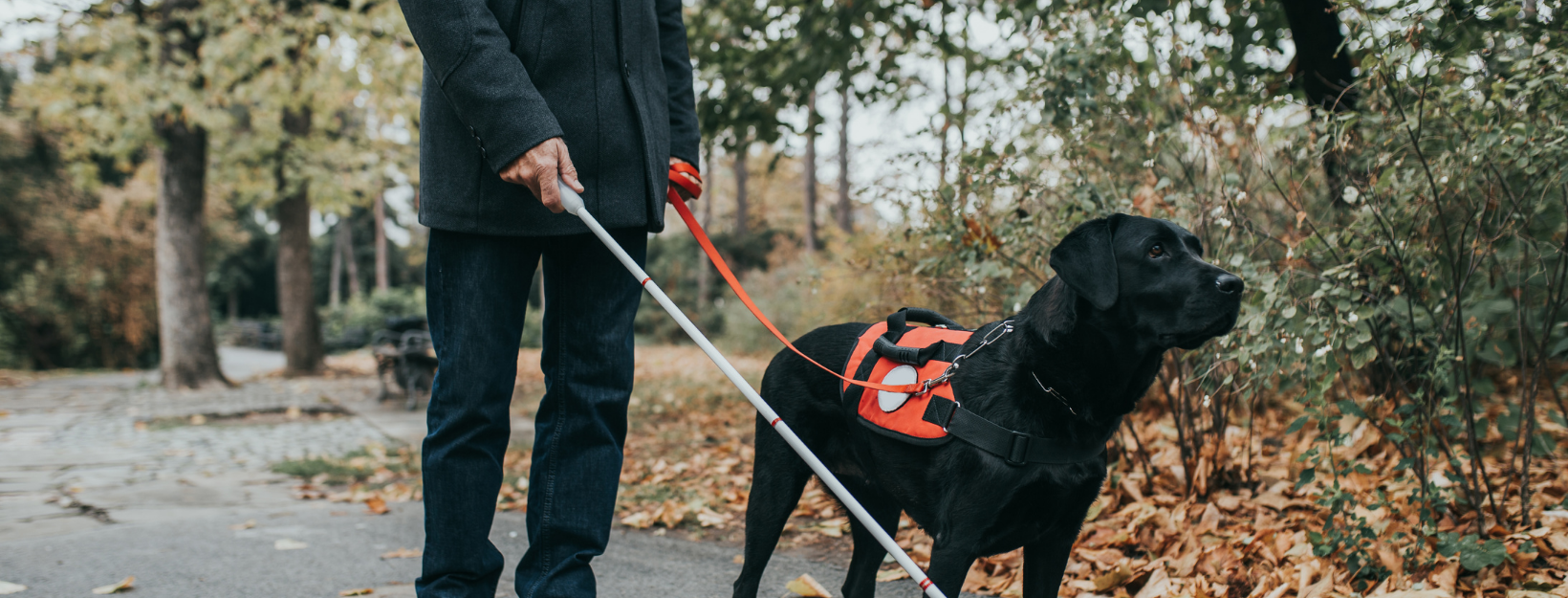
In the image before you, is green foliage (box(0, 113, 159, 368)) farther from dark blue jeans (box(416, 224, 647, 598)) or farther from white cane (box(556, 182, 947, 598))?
white cane (box(556, 182, 947, 598))

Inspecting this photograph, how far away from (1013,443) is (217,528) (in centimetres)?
352

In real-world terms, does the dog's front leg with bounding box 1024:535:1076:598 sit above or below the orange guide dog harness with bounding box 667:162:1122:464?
below

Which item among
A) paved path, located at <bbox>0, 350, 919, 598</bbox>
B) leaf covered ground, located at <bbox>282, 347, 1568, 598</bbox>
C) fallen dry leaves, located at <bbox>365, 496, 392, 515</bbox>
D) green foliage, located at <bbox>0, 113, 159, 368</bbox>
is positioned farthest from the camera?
green foliage, located at <bbox>0, 113, 159, 368</bbox>

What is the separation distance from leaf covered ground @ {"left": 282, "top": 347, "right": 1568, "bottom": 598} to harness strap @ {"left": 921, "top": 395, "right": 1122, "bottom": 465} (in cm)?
90

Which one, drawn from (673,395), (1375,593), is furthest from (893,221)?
(673,395)

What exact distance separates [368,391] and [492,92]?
32.9ft

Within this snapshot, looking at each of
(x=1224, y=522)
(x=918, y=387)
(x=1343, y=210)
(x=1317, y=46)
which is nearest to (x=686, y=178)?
(x=918, y=387)

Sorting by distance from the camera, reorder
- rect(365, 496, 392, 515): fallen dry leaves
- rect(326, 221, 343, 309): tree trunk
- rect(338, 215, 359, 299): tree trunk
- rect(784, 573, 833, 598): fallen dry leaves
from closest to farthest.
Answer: rect(784, 573, 833, 598): fallen dry leaves, rect(365, 496, 392, 515): fallen dry leaves, rect(338, 215, 359, 299): tree trunk, rect(326, 221, 343, 309): tree trunk

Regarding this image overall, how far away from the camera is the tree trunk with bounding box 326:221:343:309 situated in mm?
39906

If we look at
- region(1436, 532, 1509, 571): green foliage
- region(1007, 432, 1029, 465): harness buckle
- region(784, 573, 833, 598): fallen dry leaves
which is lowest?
region(784, 573, 833, 598): fallen dry leaves

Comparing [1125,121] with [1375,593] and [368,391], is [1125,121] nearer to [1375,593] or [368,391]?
[1375,593]

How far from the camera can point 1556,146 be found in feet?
7.14

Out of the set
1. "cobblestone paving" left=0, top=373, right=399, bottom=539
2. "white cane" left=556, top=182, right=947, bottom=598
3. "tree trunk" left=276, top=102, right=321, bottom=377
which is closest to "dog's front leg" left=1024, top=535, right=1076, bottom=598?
"white cane" left=556, top=182, right=947, bottom=598

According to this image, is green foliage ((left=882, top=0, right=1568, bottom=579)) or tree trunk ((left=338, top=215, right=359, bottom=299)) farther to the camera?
tree trunk ((left=338, top=215, right=359, bottom=299))
